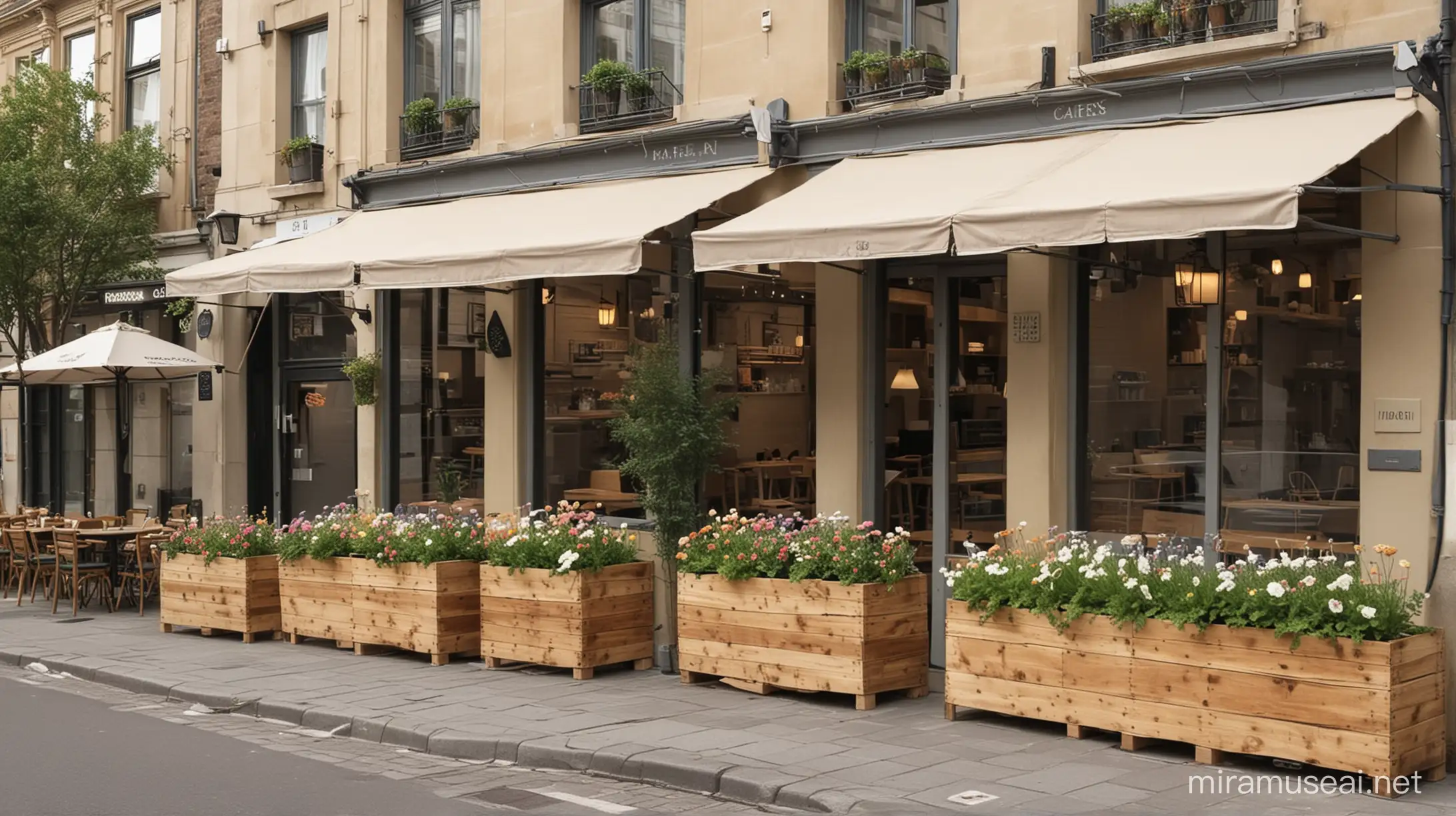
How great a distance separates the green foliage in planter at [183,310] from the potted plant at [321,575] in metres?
4.89

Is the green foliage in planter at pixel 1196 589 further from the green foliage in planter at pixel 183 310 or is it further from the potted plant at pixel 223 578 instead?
the green foliage in planter at pixel 183 310

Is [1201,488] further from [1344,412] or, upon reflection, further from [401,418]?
[401,418]

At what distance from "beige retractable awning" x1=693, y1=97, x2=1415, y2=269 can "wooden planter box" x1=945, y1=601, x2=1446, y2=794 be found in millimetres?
2382

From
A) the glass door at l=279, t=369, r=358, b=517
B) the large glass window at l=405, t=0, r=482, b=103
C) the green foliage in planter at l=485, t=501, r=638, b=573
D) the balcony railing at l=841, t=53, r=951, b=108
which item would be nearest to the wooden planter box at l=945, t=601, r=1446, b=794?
the green foliage in planter at l=485, t=501, r=638, b=573

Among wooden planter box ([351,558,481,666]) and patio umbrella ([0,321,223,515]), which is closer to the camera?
wooden planter box ([351,558,481,666])

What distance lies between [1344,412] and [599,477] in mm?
6891

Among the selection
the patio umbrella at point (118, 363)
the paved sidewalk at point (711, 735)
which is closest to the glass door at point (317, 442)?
the patio umbrella at point (118, 363)

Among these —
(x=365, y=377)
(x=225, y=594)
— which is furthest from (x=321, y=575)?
(x=365, y=377)

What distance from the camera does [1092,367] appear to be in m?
11.0

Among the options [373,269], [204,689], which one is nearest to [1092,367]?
[373,269]

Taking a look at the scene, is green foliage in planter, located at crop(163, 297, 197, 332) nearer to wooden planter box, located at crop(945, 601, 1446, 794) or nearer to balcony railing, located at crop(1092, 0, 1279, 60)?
balcony railing, located at crop(1092, 0, 1279, 60)

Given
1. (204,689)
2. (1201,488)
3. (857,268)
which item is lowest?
(204,689)

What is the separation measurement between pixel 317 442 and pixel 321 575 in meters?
4.51

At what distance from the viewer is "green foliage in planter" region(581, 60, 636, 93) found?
13984mm
